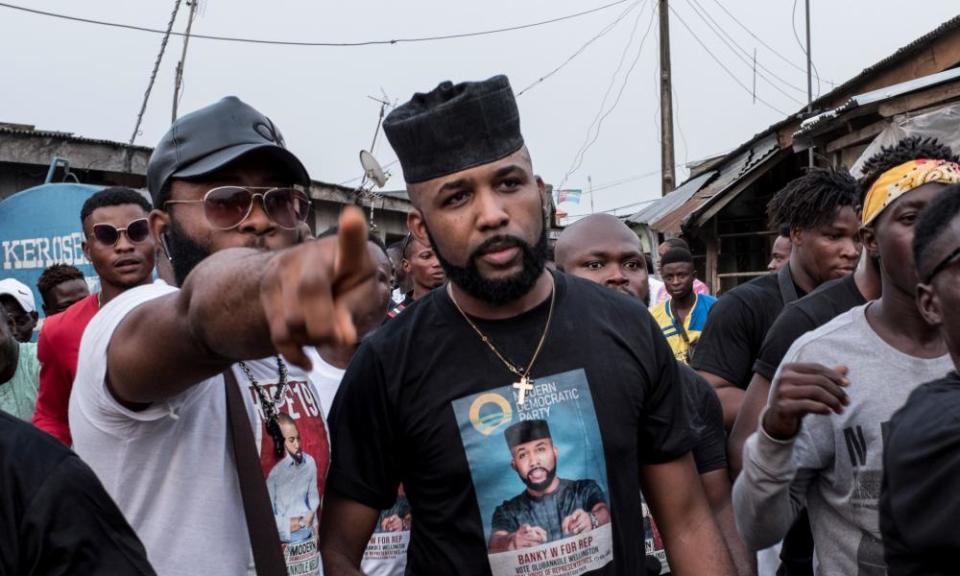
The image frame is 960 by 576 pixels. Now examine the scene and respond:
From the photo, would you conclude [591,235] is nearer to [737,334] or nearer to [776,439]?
[737,334]

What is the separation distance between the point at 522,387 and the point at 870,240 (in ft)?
4.95

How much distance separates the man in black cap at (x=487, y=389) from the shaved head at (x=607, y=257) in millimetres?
1871

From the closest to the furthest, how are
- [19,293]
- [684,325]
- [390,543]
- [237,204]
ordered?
[237,204] < [390,543] < [19,293] < [684,325]

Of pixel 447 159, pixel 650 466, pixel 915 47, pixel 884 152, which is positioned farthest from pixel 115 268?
pixel 915 47

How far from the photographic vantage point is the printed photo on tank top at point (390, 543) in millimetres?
3900

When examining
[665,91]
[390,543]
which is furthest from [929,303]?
[665,91]

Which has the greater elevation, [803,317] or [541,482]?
[803,317]

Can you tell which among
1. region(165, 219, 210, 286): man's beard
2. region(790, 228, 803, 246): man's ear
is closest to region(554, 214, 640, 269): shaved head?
region(790, 228, 803, 246): man's ear

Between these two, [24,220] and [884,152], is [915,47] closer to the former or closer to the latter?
[884,152]

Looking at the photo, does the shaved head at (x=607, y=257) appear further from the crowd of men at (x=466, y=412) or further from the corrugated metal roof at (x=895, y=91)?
the corrugated metal roof at (x=895, y=91)

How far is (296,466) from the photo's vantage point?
98.4 inches

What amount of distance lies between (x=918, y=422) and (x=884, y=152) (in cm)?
169

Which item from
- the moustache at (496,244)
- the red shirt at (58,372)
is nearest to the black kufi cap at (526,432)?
the moustache at (496,244)

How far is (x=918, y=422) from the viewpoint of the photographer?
217cm
